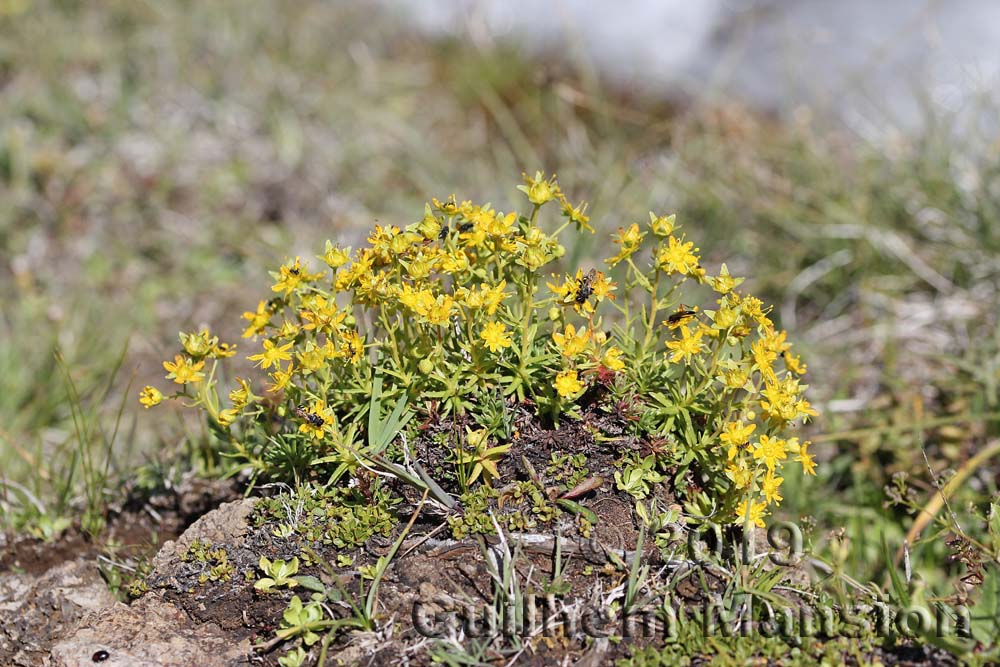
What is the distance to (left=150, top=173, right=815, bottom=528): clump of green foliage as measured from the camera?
190 cm

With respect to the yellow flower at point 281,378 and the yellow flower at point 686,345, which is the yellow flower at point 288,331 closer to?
the yellow flower at point 281,378

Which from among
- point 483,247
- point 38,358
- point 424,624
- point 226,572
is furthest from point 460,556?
point 38,358

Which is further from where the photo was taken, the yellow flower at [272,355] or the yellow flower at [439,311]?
the yellow flower at [272,355]

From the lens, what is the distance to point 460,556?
1.94m

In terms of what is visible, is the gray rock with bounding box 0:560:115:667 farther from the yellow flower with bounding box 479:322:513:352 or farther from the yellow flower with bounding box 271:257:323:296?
the yellow flower with bounding box 479:322:513:352

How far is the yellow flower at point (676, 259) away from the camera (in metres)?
1.91

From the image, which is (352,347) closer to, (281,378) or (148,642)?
(281,378)

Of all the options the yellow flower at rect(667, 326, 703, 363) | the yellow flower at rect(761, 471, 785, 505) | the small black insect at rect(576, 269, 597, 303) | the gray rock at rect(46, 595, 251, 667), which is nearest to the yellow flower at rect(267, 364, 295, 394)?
the gray rock at rect(46, 595, 251, 667)

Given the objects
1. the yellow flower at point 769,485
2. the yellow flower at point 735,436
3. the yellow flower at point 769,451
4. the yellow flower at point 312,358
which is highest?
the yellow flower at point 312,358

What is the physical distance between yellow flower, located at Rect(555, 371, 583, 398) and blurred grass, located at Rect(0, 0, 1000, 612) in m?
1.25

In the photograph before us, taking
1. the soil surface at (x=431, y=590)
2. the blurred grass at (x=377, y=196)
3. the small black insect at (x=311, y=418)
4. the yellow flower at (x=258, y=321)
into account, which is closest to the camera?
the soil surface at (x=431, y=590)

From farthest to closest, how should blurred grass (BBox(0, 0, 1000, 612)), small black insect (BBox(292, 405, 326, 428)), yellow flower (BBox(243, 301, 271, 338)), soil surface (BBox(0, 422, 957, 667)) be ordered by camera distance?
blurred grass (BBox(0, 0, 1000, 612))
yellow flower (BBox(243, 301, 271, 338))
small black insect (BBox(292, 405, 326, 428))
soil surface (BBox(0, 422, 957, 667))

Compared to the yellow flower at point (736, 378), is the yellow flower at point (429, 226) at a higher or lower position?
higher

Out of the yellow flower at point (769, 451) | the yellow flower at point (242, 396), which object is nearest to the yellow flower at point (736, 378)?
the yellow flower at point (769, 451)
